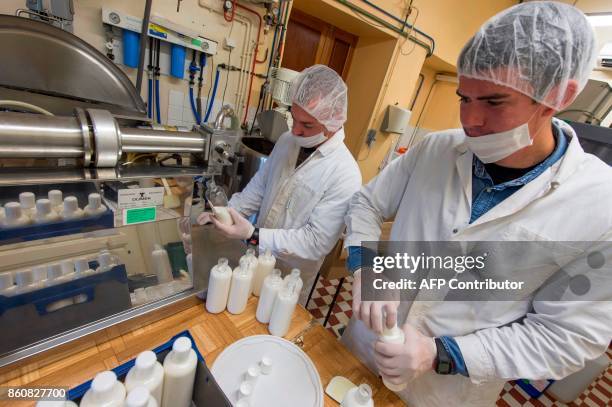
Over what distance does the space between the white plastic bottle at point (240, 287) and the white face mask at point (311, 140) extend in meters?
0.70

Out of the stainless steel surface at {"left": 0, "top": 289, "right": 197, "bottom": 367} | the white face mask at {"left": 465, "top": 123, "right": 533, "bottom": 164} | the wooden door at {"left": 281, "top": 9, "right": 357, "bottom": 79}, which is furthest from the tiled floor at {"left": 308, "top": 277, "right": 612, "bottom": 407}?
the wooden door at {"left": 281, "top": 9, "right": 357, "bottom": 79}

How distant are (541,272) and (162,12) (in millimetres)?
2436

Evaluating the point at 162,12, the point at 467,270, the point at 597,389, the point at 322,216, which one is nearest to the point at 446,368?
the point at 467,270

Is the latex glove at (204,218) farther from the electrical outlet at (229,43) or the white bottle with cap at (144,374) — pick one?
the electrical outlet at (229,43)

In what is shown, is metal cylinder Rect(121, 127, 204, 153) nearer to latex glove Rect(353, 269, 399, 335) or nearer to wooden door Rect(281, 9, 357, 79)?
latex glove Rect(353, 269, 399, 335)

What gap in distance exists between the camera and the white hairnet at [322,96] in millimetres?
1209

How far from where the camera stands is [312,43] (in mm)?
2934

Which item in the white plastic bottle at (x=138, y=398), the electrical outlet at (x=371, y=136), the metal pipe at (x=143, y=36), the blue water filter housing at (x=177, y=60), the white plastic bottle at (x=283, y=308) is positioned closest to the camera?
the white plastic bottle at (x=138, y=398)

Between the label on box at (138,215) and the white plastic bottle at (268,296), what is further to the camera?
the white plastic bottle at (268,296)

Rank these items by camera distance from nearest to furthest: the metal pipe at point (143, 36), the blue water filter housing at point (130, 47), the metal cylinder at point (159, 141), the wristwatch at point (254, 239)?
the metal cylinder at point (159, 141) < the wristwatch at point (254, 239) < the metal pipe at point (143, 36) < the blue water filter housing at point (130, 47)

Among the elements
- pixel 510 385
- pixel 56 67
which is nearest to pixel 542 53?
pixel 56 67

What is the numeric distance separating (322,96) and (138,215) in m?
0.90

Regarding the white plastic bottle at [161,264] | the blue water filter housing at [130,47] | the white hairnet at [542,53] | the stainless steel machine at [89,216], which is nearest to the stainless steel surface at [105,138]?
the stainless steel machine at [89,216]

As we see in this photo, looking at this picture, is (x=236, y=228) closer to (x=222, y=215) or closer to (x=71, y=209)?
(x=222, y=215)
